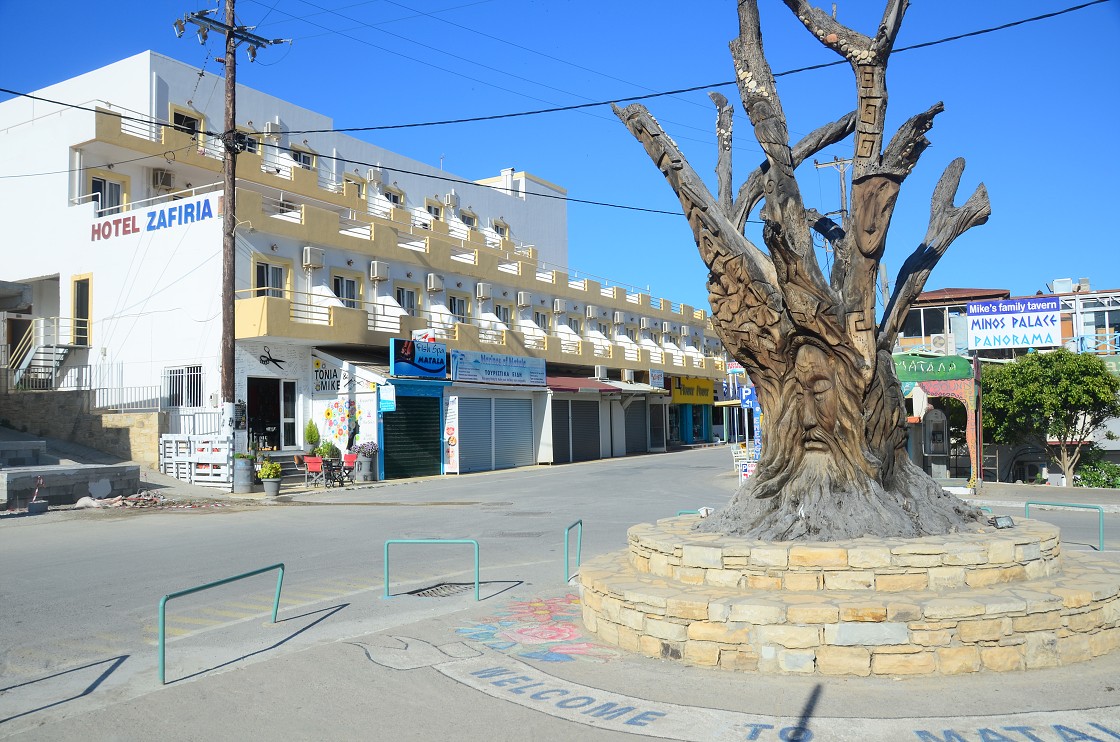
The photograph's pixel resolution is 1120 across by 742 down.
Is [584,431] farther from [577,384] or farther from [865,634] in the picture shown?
[865,634]

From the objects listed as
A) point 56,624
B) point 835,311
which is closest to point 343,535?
point 56,624

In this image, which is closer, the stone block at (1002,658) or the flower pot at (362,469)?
the stone block at (1002,658)

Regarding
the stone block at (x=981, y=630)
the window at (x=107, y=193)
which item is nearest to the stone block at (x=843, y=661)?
the stone block at (x=981, y=630)

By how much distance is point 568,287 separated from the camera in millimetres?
44969

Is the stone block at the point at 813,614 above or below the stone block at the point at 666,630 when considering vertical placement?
above

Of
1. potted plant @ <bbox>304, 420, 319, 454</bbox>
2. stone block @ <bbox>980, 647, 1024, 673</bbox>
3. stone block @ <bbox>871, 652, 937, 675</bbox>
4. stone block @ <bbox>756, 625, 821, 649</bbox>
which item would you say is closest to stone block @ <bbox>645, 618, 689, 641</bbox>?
stone block @ <bbox>756, 625, 821, 649</bbox>

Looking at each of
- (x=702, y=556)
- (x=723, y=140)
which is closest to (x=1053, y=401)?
(x=723, y=140)

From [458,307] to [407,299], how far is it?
321cm

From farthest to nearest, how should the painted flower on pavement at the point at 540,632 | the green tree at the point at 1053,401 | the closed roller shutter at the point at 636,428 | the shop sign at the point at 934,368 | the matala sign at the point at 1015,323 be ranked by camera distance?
the closed roller shutter at the point at 636,428
the matala sign at the point at 1015,323
the green tree at the point at 1053,401
the shop sign at the point at 934,368
the painted flower on pavement at the point at 540,632

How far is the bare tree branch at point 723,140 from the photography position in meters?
9.60

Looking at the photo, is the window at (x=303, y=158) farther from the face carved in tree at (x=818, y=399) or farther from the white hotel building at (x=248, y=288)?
the face carved in tree at (x=818, y=399)

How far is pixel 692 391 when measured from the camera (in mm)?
52781

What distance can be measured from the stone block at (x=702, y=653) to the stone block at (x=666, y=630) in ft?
0.25

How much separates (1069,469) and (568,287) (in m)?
25.5
